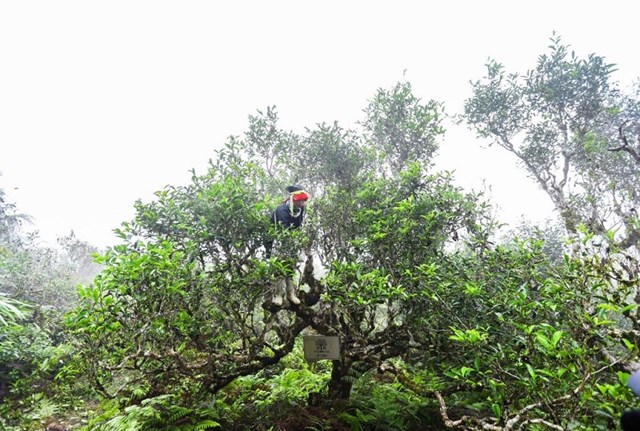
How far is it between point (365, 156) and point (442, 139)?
214 centimetres

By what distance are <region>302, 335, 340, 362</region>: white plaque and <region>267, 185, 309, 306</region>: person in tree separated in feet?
2.01

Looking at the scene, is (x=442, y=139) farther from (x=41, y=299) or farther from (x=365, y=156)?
(x=41, y=299)

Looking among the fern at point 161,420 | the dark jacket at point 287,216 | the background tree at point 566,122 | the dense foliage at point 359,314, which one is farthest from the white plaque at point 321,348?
the background tree at point 566,122

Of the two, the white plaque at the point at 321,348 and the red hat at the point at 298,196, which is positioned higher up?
the red hat at the point at 298,196

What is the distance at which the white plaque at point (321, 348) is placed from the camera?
4223mm

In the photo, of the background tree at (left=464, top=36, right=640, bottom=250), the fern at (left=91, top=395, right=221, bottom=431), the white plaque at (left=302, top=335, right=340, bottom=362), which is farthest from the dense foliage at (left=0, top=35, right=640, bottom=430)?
the background tree at (left=464, top=36, right=640, bottom=250)

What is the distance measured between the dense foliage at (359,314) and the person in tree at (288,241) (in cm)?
7

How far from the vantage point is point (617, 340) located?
8.64 feet

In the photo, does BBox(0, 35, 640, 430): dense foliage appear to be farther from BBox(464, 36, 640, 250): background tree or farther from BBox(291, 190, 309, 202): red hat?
BBox(464, 36, 640, 250): background tree

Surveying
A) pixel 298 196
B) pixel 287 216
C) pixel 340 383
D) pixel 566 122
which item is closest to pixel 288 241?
pixel 287 216

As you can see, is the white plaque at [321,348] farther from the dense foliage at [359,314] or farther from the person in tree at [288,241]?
the person in tree at [288,241]

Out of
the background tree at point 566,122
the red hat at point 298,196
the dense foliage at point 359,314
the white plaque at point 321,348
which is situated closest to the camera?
the dense foliage at point 359,314

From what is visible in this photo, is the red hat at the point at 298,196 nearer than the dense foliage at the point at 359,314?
No

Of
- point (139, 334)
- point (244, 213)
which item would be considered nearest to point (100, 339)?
point (139, 334)
